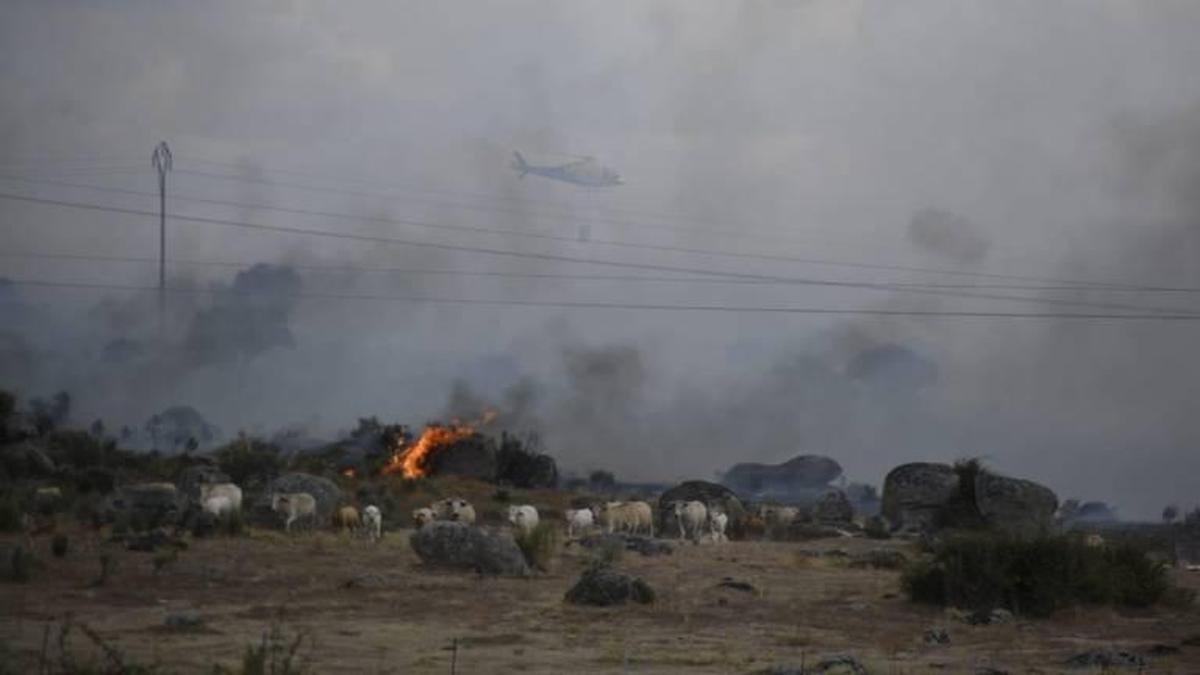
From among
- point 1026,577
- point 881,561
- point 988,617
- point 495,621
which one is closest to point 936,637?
point 988,617

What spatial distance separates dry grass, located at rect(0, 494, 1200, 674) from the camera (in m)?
21.9

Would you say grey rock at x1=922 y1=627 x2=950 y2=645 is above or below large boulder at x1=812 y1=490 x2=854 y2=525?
below

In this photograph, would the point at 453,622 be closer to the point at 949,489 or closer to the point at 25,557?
the point at 25,557

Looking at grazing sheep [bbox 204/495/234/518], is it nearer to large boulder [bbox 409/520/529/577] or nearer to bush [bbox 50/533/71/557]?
bush [bbox 50/533/71/557]

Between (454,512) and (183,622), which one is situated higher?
(454,512)

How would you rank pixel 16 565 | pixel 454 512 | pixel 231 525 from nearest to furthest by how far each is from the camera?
pixel 16 565 < pixel 231 525 < pixel 454 512

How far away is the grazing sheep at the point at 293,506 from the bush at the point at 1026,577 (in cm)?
1932

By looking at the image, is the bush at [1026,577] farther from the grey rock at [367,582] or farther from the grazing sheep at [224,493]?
Answer: the grazing sheep at [224,493]

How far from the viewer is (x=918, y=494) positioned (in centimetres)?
6156

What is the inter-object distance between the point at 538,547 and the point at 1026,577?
10.5 meters

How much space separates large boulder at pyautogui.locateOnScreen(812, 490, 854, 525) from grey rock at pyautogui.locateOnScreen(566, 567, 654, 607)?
38665mm

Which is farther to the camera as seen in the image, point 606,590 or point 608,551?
point 608,551

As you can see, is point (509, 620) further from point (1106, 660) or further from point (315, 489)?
point (315, 489)

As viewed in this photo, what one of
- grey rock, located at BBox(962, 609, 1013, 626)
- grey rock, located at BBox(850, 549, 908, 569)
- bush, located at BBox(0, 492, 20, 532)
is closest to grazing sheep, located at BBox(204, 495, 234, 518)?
bush, located at BBox(0, 492, 20, 532)
